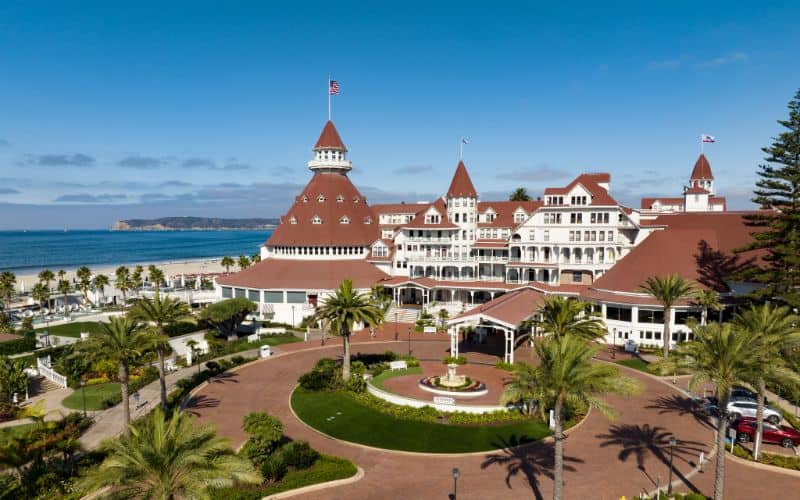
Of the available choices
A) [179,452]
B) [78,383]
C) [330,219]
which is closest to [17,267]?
[330,219]

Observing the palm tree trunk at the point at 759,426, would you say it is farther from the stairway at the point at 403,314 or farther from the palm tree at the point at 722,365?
the stairway at the point at 403,314

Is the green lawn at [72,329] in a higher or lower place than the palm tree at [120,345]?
lower

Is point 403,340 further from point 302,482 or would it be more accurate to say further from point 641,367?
point 302,482

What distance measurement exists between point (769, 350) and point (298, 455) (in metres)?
22.4

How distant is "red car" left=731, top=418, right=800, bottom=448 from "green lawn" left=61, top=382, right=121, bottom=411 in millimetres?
40904

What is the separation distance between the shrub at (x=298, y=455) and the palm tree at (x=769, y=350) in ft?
66.0

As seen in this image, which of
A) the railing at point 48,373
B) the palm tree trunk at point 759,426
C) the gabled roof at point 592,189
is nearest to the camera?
the palm tree trunk at point 759,426

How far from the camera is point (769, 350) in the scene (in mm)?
21656

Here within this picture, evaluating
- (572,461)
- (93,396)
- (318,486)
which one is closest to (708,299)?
(572,461)

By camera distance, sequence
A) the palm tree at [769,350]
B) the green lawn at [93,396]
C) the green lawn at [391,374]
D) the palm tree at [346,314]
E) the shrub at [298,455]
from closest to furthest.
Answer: the palm tree at [769,350] → the shrub at [298,455] → the green lawn at [93,396] → the palm tree at [346,314] → the green lawn at [391,374]

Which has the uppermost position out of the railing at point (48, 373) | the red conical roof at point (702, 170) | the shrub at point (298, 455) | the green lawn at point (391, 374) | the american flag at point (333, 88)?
the american flag at point (333, 88)

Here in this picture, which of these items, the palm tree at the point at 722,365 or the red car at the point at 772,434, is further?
the red car at the point at 772,434

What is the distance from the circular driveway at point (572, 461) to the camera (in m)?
21.7

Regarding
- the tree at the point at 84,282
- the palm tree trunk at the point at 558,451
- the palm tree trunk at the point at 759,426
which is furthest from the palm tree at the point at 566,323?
the tree at the point at 84,282
